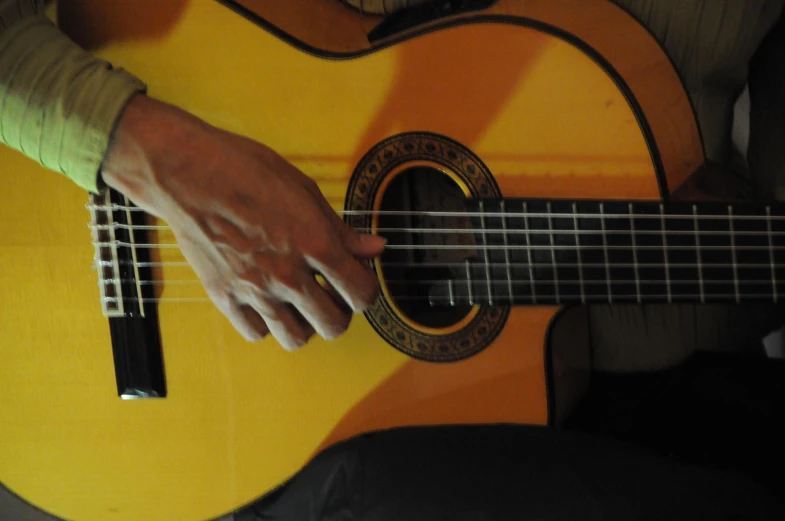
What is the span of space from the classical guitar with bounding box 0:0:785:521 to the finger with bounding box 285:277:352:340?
0.30 ft

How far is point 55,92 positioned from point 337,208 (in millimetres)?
332

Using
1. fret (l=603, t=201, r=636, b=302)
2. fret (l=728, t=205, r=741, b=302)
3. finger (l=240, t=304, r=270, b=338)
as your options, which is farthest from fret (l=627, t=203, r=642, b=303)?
finger (l=240, t=304, r=270, b=338)

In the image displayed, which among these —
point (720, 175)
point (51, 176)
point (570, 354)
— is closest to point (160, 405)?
point (51, 176)

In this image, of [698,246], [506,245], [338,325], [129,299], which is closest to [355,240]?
[338,325]

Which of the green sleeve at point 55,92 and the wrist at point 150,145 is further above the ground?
the green sleeve at point 55,92

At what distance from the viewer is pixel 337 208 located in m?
0.74

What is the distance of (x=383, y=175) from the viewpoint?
741 millimetres

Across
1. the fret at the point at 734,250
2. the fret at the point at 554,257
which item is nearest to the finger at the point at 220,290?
the fret at the point at 554,257

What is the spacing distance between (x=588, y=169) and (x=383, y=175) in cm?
27

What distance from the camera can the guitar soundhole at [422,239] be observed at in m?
0.75

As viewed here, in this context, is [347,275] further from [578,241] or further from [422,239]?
[578,241]

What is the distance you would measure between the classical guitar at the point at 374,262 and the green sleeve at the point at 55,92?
0.40ft

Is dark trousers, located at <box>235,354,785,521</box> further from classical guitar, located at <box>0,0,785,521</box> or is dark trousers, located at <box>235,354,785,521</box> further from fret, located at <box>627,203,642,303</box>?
fret, located at <box>627,203,642,303</box>

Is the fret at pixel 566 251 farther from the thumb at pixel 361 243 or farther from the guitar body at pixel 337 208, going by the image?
the thumb at pixel 361 243
